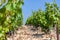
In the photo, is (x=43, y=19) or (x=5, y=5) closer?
(x=5, y=5)

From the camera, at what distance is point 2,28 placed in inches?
Answer: 173

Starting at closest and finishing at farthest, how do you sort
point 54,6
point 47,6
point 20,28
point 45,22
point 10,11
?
point 10,11, point 54,6, point 47,6, point 45,22, point 20,28

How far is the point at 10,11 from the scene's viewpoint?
421cm

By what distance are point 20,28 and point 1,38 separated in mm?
26230

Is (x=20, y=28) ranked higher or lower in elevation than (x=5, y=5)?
lower

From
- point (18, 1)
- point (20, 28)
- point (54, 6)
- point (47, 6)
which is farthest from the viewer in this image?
point (20, 28)

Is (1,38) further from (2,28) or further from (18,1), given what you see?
(18,1)

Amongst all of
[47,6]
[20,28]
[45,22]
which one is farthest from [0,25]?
[20,28]

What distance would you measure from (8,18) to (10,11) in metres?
0.23

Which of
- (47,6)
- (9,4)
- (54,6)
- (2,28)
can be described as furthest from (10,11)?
(47,6)

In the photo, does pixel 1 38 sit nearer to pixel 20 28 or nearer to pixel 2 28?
pixel 2 28

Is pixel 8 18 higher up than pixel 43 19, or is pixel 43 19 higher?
pixel 8 18

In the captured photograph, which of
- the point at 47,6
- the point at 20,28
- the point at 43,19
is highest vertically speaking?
the point at 47,6

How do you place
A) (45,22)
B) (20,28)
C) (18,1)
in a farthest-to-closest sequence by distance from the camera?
(20,28), (45,22), (18,1)
